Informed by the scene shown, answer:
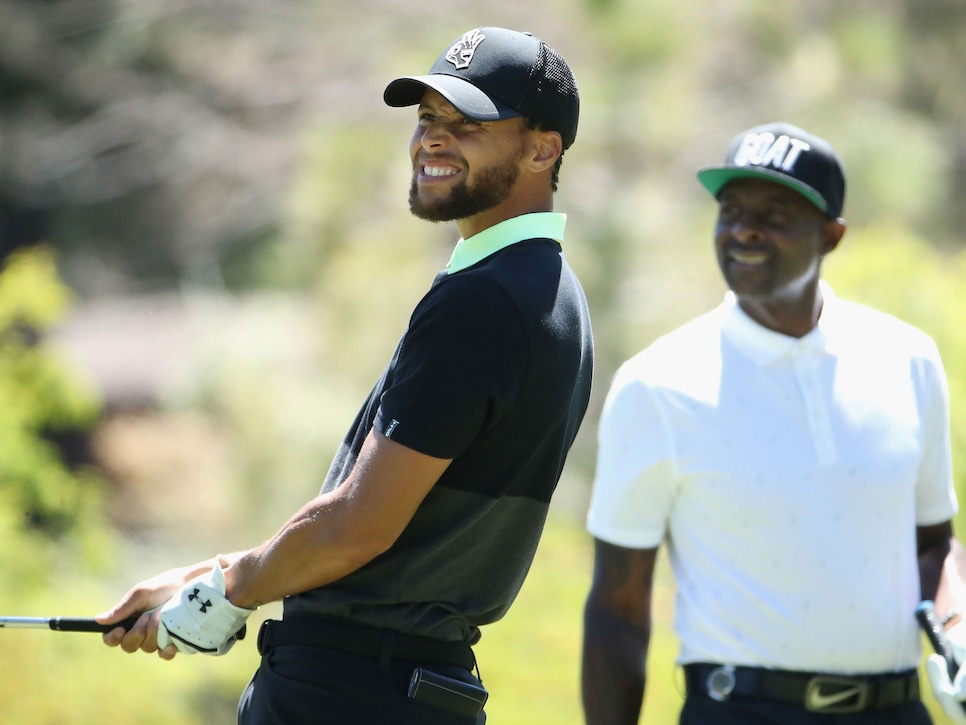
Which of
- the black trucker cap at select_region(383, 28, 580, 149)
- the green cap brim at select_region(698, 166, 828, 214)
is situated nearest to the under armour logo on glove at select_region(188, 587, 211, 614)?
the black trucker cap at select_region(383, 28, 580, 149)

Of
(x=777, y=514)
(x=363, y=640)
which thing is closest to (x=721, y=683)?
(x=777, y=514)

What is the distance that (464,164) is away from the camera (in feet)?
6.53

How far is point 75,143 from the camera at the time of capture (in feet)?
35.8

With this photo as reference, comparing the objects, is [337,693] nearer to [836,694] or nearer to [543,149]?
[543,149]

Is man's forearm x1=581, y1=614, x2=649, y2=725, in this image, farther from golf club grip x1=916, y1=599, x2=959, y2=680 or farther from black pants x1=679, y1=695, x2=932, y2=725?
golf club grip x1=916, y1=599, x2=959, y2=680

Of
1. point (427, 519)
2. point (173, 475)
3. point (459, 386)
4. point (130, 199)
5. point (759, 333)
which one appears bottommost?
point (173, 475)

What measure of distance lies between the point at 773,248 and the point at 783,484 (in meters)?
0.60

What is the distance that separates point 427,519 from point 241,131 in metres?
9.73

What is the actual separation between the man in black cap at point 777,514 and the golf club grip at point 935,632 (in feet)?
0.09

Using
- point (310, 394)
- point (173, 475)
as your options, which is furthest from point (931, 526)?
point (173, 475)

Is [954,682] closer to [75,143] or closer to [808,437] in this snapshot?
[808,437]

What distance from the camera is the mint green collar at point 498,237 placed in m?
1.96

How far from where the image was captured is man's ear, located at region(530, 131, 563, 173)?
204cm

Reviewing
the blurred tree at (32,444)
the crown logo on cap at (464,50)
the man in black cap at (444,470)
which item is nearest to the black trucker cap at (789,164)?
the man in black cap at (444,470)
